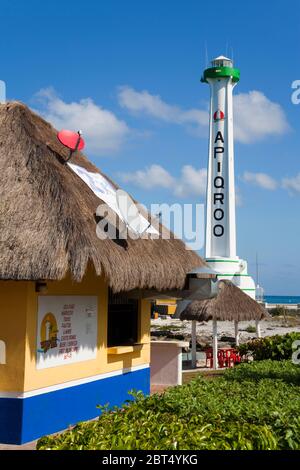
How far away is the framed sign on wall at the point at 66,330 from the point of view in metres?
8.10

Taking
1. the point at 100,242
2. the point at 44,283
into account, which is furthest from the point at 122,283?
the point at 44,283

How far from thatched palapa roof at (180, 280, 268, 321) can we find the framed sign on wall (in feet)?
27.3

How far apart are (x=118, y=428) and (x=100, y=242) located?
3.99 meters

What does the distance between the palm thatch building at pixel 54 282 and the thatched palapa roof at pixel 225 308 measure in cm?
683

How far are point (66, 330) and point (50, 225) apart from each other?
1856 millimetres

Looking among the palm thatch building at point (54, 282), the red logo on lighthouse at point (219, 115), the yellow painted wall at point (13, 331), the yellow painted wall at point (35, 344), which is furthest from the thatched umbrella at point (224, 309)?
the red logo on lighthouse at point (219, 115)

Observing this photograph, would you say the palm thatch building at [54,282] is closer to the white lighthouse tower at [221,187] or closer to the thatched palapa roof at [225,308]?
the thatched palapa roof at [225,308]

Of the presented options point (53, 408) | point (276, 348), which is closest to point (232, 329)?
point (276, 348)

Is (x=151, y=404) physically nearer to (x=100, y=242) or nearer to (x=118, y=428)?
(x=118, y=428)

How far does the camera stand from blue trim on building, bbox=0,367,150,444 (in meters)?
7.58

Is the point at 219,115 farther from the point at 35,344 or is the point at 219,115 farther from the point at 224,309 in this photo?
the point at 35,344

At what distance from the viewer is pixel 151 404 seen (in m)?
5.62

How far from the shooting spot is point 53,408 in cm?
826

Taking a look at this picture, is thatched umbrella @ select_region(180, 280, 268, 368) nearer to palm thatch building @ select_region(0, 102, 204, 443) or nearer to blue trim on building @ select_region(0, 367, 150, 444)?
palm thatch building @ select_region(0, 102, 204, 443)
